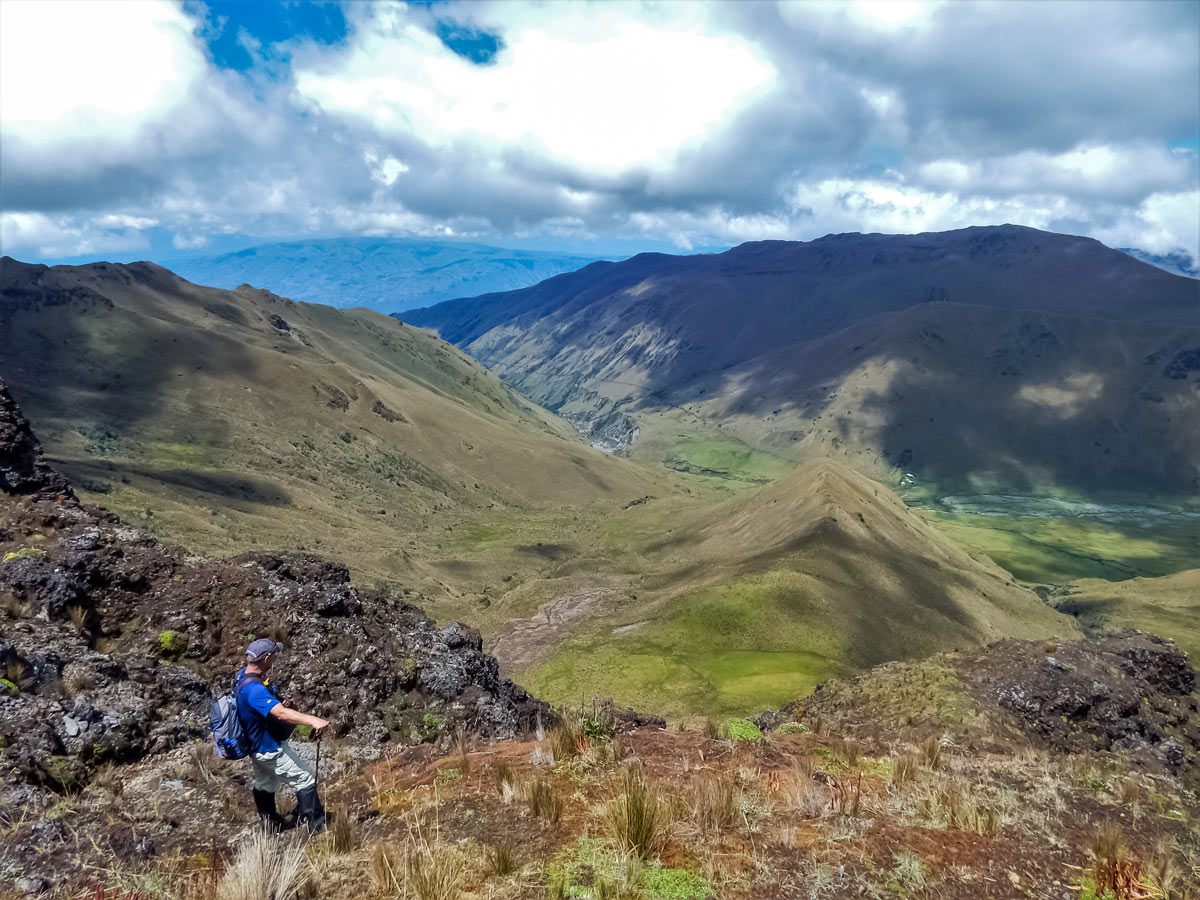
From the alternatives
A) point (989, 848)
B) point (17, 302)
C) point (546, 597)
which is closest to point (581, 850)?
point (989, 848)

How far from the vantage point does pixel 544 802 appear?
27.4 ft

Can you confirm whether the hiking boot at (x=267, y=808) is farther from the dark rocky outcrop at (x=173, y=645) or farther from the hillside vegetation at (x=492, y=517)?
the hillside vegetation at (x=492, y=517)

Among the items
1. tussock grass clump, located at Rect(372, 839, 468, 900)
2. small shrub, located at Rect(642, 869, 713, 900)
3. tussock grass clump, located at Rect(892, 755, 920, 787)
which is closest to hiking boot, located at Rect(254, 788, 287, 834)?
tussock grass clump, located at Rect(372, 839, 468, 900)

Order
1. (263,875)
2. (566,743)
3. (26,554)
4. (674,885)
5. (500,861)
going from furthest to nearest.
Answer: (26,554) → (566,743) → (500,861) → (674,885) → (263,875)

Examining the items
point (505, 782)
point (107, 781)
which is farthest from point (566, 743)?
point (107, 781)

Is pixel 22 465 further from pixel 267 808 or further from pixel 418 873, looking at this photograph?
pixel 418 873

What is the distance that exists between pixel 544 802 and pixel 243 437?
359 feet

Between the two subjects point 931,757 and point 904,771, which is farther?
point 931,757

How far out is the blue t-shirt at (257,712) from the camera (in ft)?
25.7

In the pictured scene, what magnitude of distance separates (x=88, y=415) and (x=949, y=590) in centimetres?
11559

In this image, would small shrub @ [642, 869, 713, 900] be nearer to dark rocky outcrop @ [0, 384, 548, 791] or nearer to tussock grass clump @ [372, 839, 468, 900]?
tussock grass clump @ [372, 839, 468, 900]

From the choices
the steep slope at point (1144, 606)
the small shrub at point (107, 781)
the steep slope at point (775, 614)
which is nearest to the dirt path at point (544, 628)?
the steep slope at point (775, 614)

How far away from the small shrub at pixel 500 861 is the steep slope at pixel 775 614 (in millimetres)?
31671

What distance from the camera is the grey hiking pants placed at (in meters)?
7.85
